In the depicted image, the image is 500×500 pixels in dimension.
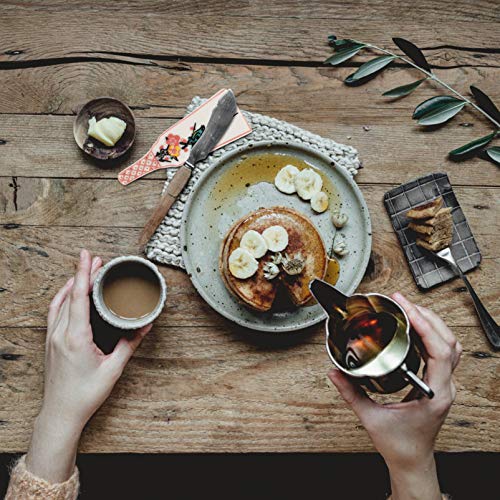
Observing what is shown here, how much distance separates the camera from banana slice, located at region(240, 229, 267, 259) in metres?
1.43

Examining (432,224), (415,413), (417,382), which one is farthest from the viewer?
(432,224)

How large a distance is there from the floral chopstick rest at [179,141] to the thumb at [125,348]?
1.40ft

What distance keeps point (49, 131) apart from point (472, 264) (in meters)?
1.27

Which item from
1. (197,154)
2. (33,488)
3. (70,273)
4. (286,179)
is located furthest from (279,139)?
(33,488)

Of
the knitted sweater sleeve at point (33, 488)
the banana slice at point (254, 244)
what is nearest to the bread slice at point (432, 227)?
the banana slice at point (254, 244)

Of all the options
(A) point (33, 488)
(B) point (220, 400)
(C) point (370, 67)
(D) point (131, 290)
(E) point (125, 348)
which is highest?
(C) point (370, 67)

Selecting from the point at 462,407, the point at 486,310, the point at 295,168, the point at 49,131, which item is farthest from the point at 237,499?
the point at 49,131

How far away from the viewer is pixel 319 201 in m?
1.53

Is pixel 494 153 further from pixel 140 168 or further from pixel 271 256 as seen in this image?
pixel 140 168

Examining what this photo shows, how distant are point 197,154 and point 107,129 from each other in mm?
256

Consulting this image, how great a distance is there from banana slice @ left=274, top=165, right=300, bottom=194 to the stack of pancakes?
1.10ft

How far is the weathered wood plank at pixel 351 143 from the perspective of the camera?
154 cm

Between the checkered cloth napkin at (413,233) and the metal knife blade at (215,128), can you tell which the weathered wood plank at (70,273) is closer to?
the checkered cloth napkin at (413,233)

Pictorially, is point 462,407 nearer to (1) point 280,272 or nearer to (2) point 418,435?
(2) point 418,435
